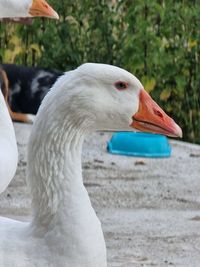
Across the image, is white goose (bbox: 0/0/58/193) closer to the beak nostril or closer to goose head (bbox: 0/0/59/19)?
goose head (bbox: 0/0/59/19)

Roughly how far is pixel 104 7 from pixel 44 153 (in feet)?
22.6

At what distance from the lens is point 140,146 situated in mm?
9531

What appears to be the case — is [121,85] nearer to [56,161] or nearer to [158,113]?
[158,113]

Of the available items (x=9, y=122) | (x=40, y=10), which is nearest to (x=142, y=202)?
(x=40, y=10)

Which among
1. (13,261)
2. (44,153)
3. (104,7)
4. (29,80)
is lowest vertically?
(29,80)

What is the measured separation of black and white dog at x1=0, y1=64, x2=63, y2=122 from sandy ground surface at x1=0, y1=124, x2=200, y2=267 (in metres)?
1.18

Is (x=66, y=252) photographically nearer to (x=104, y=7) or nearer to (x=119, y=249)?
(x=119, y=249)

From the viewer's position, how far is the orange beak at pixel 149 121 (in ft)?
14.2

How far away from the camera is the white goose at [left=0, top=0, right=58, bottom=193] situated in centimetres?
554

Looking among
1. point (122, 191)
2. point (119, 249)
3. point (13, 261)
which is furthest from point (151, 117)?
point (122, 191)

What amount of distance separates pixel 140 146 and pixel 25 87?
7.98 feet

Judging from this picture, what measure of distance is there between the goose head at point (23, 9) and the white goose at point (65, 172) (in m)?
3.01

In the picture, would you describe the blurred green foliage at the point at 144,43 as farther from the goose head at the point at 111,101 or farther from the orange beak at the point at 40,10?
the goose head at the point at 111,101

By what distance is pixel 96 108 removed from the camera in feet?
13.6
